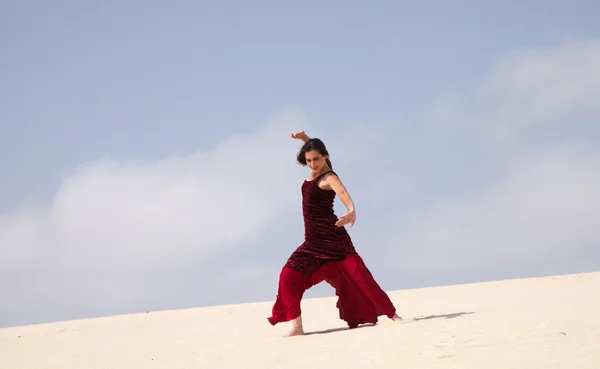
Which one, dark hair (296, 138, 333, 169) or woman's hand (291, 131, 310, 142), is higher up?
woman's hand (291, 131, 310, 142)

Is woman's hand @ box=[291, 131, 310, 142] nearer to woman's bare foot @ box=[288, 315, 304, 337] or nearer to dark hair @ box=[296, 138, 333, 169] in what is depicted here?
dark hair @ box=[296, 138, 333, 169]

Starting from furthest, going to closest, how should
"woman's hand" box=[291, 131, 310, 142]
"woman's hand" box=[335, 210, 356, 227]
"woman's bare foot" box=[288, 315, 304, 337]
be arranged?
"woman's hand" box=[291, 131, 310, 142]
"woman's bare foot" box=[288, 315, 304, 337]
"woman's hand" box=[335, 210, 356, 227]

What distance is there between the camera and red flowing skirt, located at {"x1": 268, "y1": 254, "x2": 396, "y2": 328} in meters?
8.54

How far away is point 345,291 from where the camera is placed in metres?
8.82

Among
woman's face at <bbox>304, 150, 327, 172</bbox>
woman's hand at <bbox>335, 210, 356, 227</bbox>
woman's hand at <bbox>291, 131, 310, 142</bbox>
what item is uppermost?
woman's hand at <bbox>291, 131, 310, 142</bbox>

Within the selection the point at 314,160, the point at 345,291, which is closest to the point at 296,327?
the point at 345,291

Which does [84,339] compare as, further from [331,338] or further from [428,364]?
[428,364]

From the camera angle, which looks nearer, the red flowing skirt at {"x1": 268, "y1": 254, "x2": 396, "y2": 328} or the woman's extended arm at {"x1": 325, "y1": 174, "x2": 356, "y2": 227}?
the woman's extended arm at {"x1": 325, "y1": 174, "x2": 356, "y2": 227}

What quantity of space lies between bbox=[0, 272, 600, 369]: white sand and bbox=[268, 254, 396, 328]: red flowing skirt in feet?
0.81

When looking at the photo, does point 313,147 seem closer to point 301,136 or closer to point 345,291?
point 301,136

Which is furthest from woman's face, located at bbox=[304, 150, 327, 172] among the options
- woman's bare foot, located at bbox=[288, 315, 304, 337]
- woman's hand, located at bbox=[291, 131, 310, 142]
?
woman's bare foot, located at bbox=[288, 315, 304, 337]

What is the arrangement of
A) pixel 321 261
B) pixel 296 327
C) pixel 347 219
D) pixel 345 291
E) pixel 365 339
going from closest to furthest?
pixel 365 339
pixel 347 219
pixel 296 327
pixel 321 261
pixel 345 291

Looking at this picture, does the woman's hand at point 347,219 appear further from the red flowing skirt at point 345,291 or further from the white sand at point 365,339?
the white sand at point 365,339

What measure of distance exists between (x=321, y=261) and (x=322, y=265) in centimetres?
5
